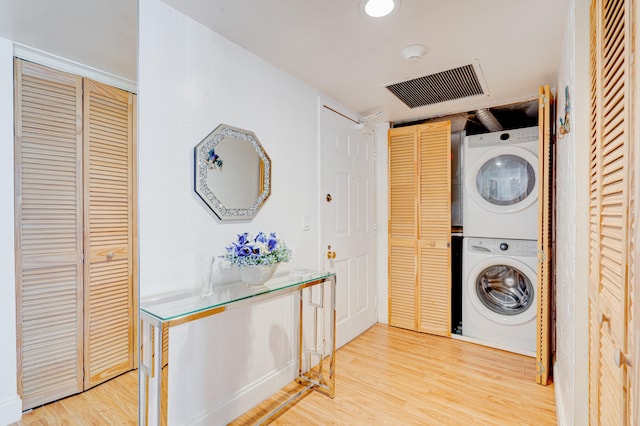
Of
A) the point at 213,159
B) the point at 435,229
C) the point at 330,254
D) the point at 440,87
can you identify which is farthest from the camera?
the point at 435,229

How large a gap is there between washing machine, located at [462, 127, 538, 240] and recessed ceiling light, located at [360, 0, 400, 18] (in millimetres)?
1763

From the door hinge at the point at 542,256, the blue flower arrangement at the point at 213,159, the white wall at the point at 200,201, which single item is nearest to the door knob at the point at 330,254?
the white wall at the point at 200,201

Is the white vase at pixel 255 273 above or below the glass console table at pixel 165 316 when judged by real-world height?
above

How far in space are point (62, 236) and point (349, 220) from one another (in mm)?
2198

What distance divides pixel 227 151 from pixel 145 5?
28.9 inches

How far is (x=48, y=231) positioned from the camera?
955mm

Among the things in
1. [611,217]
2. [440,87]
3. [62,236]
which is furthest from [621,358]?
[440,87]

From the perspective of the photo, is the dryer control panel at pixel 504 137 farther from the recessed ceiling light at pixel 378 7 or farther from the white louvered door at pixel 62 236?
the white louvered door at pixel 62 236

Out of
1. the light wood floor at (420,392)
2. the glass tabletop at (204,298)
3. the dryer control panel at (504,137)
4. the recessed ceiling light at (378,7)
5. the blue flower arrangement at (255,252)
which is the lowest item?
the light wood floor at (420,392)

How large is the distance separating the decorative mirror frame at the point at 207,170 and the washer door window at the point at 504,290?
2.13 meters

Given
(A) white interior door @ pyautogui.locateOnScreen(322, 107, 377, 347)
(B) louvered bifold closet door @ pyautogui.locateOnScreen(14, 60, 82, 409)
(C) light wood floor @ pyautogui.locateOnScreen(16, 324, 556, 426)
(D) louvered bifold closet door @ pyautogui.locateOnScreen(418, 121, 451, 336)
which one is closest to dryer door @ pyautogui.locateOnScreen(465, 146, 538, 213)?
(D) louvered bifold closet door @ pyautogui.locateOnScreen(418, 121, 451, 336)

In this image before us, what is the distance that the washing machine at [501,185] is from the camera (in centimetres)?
260

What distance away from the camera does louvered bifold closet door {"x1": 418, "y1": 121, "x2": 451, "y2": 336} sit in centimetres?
298

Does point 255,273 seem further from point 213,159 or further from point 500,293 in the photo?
point 500,293
